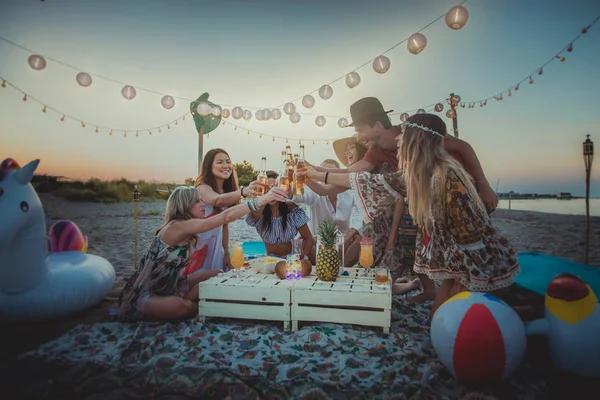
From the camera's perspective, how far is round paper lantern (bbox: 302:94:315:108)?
715 cm

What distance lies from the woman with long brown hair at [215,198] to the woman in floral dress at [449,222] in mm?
1826

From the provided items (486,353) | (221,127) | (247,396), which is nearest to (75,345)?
(247,396)

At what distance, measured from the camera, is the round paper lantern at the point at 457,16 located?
182 inches

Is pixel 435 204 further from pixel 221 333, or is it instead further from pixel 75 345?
pixel 75 345

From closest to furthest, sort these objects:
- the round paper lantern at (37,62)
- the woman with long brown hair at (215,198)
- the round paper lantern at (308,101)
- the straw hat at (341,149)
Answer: the woman with long brown hair at (215,198), the round paper lantern at (37,62), the straw hat at (341,149), the round paper lantern at (308,101)

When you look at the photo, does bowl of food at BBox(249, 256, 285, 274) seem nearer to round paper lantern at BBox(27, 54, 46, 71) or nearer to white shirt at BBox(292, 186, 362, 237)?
white shirt at BBox(292, 186, 362, 237)

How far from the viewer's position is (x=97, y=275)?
133 inches

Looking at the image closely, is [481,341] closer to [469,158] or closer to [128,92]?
[469,158]

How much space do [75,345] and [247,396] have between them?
1580 millimetres

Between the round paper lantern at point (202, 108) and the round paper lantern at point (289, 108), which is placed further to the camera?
the round paper lantern at point (289, 108)

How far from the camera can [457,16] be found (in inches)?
183

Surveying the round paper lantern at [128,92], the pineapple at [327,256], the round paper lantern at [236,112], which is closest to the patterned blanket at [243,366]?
the pineapple at [327,256]

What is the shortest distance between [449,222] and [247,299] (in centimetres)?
184

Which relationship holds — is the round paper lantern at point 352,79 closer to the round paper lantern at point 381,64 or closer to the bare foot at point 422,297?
the round paper lantern at point 381,64
